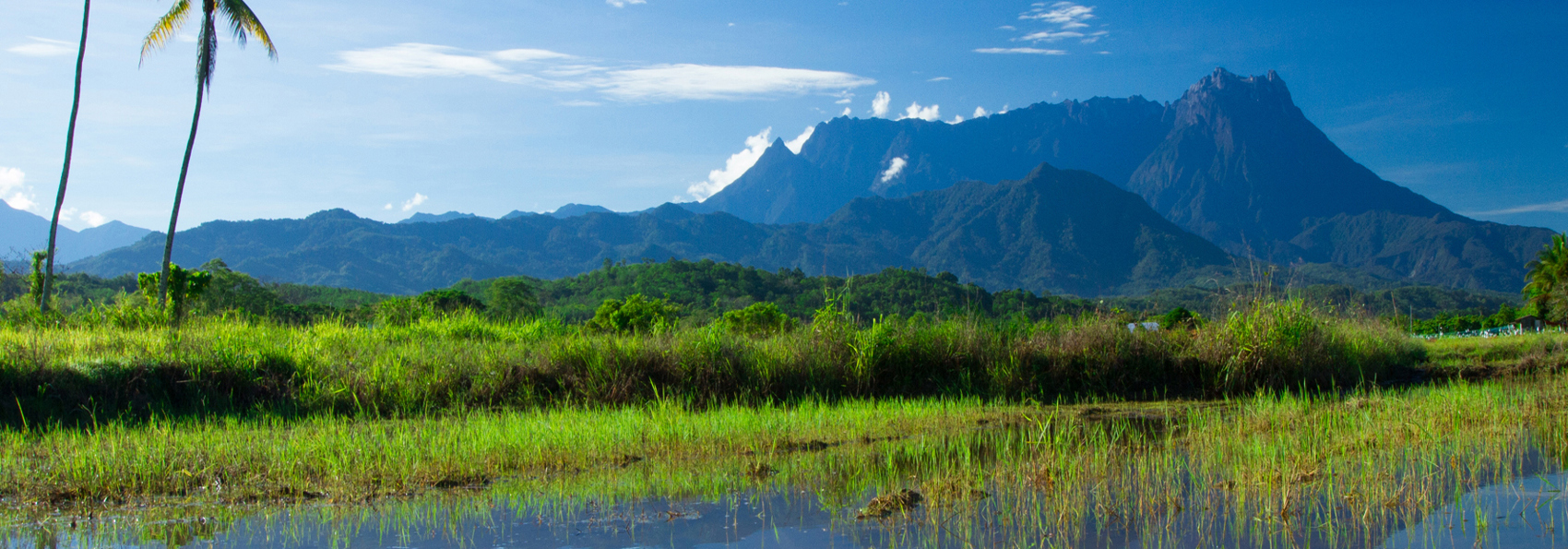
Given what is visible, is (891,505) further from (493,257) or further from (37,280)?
(493,257)

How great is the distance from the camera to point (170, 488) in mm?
5480

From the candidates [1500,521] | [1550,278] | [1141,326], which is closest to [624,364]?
[1141,326]

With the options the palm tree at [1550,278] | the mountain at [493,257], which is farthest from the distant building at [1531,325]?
the mountain at [493,257]

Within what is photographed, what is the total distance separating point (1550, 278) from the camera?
45062mm

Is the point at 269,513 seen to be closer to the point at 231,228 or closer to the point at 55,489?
the point at 55,489

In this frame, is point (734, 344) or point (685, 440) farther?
point (734, 344)

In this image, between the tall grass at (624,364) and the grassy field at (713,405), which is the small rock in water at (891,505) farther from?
the tall grass at (624,364)

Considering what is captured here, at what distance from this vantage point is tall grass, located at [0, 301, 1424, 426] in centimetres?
888

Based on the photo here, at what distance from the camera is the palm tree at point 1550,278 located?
139ft

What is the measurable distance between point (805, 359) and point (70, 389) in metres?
8.01

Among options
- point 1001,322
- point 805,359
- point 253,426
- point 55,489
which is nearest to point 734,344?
point 805,359

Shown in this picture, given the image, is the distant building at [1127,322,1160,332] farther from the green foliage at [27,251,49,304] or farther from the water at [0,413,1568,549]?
the green foliage at [27,251,49,304]

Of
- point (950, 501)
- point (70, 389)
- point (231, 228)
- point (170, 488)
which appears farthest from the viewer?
point (231, 228)

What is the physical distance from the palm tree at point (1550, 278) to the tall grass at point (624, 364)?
137ft
